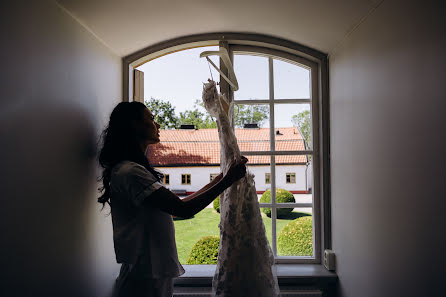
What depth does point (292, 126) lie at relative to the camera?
2328mm

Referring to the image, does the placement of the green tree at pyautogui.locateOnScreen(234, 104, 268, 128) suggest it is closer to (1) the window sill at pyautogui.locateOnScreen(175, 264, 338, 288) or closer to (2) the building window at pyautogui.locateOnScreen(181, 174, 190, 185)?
(2) the building window at pyautogui.locateOnScreen(181, 174, 190, 185)

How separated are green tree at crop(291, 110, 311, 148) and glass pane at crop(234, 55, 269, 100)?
0.28 meters

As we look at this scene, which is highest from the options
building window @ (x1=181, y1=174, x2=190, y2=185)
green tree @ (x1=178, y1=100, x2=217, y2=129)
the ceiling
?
the ceiling

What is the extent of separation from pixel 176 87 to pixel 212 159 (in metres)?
0.67

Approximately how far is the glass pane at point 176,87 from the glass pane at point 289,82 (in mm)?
520

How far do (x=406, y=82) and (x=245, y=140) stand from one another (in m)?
1.28

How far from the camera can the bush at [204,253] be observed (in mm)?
2361

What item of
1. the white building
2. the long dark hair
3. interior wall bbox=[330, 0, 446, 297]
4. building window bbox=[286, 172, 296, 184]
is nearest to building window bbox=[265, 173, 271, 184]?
the white building

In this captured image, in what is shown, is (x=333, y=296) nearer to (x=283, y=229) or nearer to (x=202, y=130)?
(x=283, y=229)

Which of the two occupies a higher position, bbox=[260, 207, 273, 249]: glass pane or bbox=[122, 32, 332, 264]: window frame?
bbox=[122, 32, 332, 264]: window frame

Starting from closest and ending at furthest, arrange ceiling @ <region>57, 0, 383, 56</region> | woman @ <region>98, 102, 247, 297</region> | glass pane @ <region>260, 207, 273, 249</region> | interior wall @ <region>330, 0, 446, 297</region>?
interior wall @ <region>330, 0, 446, 297</region> < woman @ <region>98, 102, 247, 297</region> < ceiling @ <region>57, 0, 383, 56</region> < glass pane @ <region>260, 207, 273, 249</region>

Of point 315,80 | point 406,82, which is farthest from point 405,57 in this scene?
point 315,80

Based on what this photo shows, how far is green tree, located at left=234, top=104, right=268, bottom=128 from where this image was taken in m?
2.34

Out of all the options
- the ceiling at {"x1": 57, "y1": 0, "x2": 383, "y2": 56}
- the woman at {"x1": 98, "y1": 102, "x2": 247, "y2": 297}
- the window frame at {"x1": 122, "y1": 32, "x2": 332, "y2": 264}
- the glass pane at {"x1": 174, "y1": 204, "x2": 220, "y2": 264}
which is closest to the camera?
the woman at {"x1": 98, "y1": 102, "x2": 247, "y2": 297}
